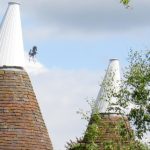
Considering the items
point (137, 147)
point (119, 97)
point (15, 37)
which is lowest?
point (137, 147)

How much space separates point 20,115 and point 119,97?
13.4ft

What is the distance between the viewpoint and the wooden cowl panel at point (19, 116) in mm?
18969

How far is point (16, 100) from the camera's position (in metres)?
19.8

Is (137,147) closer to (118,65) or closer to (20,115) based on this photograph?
(20,115)

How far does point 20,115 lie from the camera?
64.1 feet

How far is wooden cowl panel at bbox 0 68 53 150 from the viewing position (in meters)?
19.0

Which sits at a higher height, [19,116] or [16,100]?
[16,100]

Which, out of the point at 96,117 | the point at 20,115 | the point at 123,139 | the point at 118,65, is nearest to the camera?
the point at 123,139

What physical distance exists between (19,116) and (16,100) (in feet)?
1.66

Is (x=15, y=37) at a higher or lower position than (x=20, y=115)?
higher

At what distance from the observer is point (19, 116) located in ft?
64.0

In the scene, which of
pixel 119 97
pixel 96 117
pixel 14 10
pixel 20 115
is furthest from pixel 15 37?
pixel 119 97

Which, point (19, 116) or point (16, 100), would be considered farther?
point (16, 100)

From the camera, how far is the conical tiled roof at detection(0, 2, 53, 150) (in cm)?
1906
